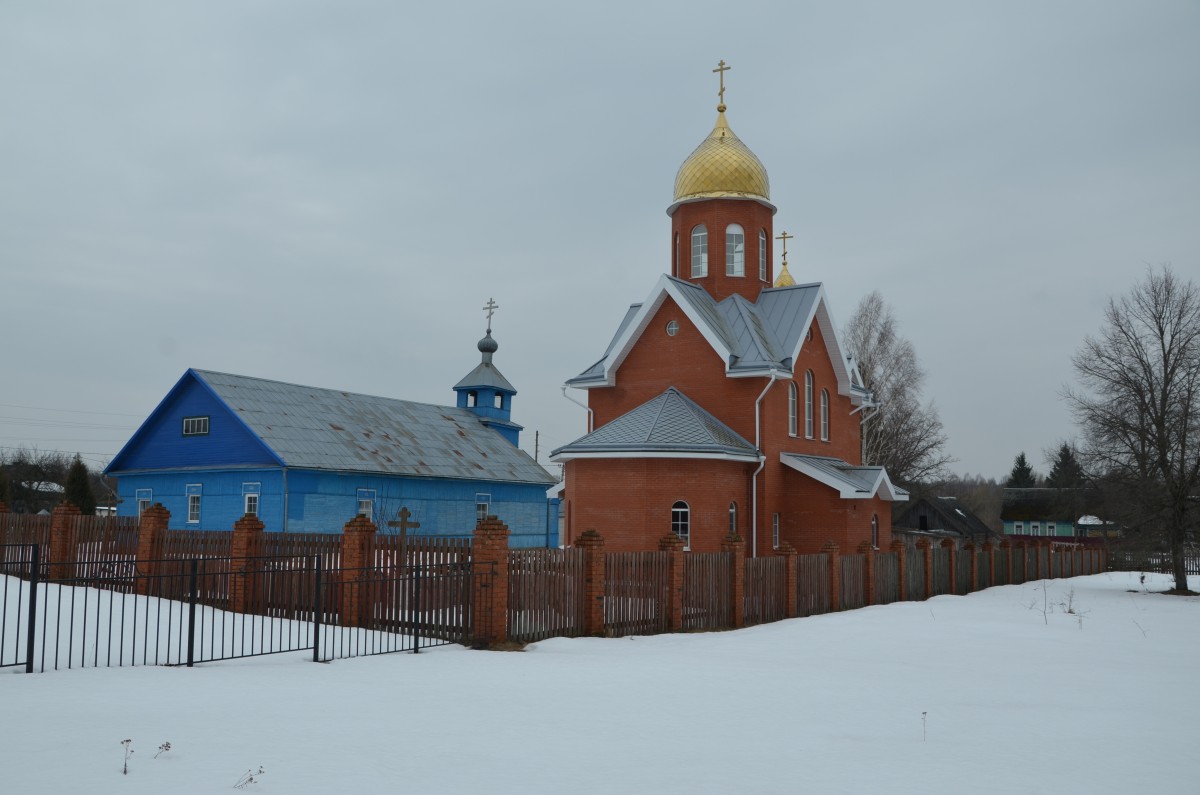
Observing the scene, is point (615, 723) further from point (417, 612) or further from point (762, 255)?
point (762, 255)

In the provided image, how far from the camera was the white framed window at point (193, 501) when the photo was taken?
31344mm

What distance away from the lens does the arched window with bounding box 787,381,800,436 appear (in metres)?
26.5

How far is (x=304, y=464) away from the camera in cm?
2975

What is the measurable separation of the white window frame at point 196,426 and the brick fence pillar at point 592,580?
2017 centimetres

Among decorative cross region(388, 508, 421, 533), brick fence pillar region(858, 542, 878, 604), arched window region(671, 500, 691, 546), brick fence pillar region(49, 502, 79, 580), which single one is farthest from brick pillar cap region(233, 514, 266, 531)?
brick fence pillar region(858, 542, 878, 604)

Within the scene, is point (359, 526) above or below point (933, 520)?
above

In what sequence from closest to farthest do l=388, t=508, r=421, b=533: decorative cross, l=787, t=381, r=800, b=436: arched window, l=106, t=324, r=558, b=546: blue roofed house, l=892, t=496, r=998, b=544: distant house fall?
l=388, t=508, r=421, b=533: decorative cross < l=787, t=381, r=800, b=436: arched window < l=106, t=324, r=558, b=546: blue roofed house < l=892, t=496, r=998, b=544: distant house

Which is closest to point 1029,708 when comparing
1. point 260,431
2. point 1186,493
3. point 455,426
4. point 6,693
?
point 6,693

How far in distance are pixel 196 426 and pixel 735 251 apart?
1770 cm

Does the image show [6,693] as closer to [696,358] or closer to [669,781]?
[669,781]

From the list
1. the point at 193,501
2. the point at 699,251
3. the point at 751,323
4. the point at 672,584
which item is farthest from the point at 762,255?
the point at 193,501

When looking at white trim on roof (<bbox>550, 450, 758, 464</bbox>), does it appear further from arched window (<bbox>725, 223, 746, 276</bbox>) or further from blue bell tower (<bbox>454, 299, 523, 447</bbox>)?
blue bell tower (<bbox>454, 299, 523, 447</bbox>)

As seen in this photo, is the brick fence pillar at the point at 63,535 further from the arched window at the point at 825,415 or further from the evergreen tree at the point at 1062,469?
the evergreen tree at the point at 1062,469

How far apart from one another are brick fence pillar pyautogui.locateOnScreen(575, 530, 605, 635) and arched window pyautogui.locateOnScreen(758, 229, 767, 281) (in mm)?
16126
